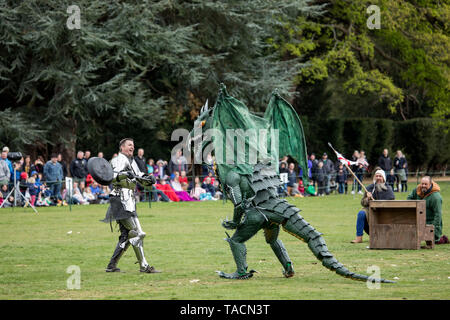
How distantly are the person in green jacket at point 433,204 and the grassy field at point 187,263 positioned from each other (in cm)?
66

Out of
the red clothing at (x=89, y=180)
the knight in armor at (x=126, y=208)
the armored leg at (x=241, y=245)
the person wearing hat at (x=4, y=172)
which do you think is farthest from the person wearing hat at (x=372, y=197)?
the red clothing at (x=89, y=180)

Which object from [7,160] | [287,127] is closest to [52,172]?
[7,160]

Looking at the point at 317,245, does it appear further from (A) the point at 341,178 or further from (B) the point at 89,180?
(A) the point at 341,178

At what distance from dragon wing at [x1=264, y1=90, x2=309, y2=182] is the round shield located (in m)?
2.52

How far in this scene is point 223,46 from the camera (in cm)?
3356

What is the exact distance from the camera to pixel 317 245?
32.8 ft

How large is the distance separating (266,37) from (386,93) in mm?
9596

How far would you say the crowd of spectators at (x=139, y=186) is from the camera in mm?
24625

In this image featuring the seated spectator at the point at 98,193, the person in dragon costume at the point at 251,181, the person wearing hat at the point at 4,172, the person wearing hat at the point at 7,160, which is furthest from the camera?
the seated spectator at the point at 98,193

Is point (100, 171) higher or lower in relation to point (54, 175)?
higher

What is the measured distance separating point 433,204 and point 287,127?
183 inches

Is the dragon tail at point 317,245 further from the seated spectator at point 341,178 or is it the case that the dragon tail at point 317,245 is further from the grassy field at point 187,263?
the seated spectator at point 341,178

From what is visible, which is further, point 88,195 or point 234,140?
point 88,195
